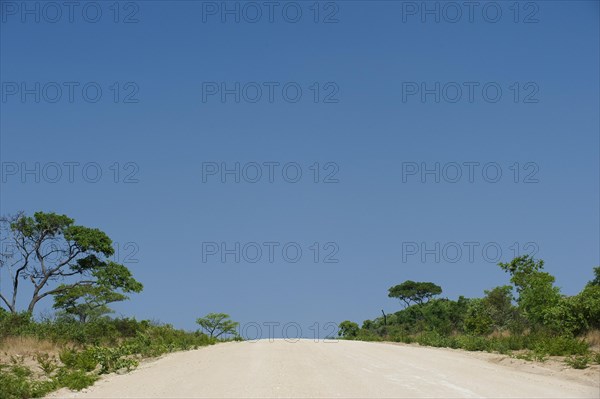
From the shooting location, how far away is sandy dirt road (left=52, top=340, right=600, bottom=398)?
12305 mm

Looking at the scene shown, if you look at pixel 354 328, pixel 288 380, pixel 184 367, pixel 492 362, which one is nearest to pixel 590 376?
pixel 492 362

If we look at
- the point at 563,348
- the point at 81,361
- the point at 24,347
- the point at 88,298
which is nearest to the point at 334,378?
the point at 81,361

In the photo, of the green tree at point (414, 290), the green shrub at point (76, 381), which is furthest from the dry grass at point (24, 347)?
the green tree at point (414, 290)

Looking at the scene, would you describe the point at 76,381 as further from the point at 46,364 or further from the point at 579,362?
the point at 579,362

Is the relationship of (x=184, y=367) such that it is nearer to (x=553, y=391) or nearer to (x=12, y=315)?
(x=553, y=391)

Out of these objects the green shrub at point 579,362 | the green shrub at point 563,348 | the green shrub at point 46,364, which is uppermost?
the green shrub at point 563,348

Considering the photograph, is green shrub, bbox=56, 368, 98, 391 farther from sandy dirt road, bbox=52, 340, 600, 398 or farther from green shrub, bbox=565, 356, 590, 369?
green shrub, bbox=565, 356, 590, 369

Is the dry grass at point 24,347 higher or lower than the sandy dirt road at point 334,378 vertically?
higher

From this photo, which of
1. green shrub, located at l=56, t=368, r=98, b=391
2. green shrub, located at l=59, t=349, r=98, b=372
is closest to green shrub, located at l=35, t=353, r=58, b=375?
green shrub, located at l=59, t=349, r=98, b=372

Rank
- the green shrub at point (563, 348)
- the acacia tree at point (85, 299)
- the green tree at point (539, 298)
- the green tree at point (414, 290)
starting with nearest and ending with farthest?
the green shrub at point (563, 348) < the green tree at point (539, 298) < the acacia tree at point (85, 299) < the green tree at point (414, 290)

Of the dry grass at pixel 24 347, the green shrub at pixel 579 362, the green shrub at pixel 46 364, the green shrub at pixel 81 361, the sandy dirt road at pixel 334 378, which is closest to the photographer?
the sandy dirt road at pixel 334 378

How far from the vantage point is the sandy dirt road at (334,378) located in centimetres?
1230

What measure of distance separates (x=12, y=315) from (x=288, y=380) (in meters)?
23.6

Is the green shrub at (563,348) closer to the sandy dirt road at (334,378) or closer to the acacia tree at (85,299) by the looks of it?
the sandy dirt road at (334,378)
